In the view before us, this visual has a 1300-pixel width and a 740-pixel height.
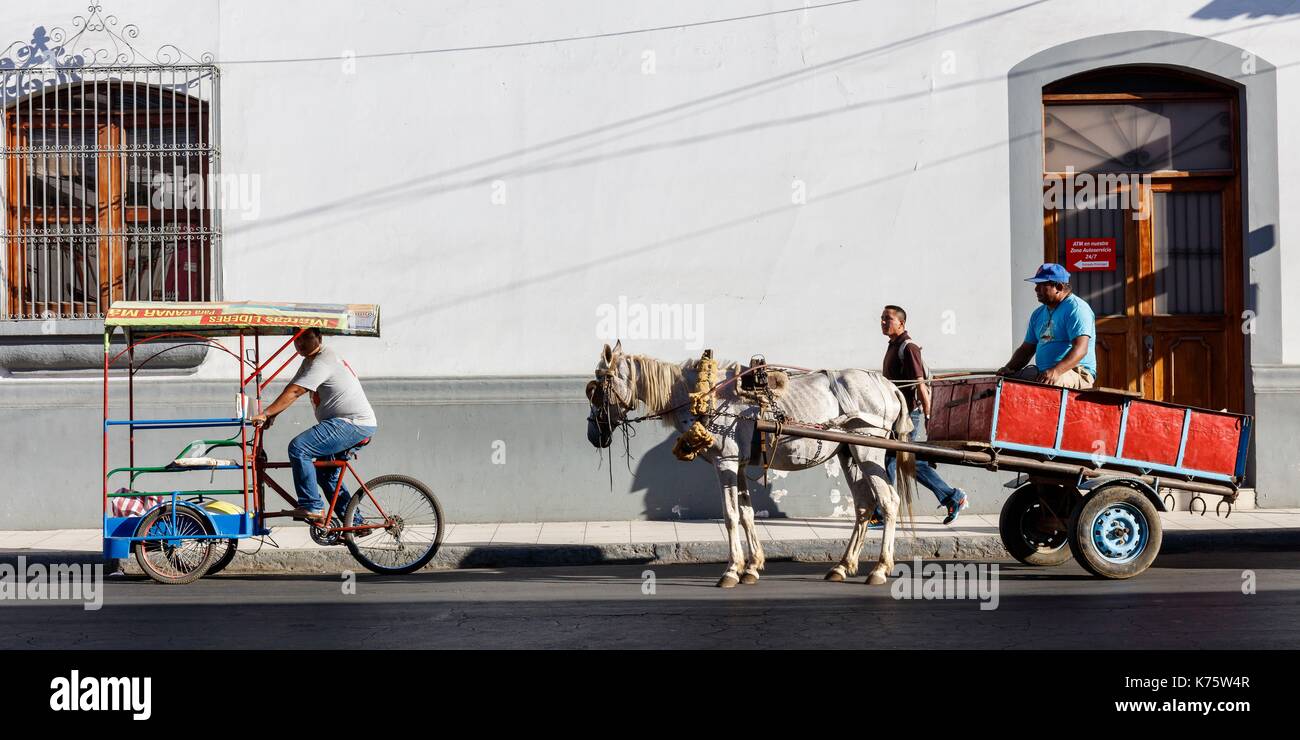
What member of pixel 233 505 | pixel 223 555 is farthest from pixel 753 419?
pixel 223 555

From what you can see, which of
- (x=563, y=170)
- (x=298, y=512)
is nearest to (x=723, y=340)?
(x=563, y=170)

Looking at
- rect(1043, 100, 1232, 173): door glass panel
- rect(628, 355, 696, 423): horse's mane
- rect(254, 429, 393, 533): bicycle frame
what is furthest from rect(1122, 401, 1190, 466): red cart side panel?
rect(254, 429, 393, 533): bicycle frame

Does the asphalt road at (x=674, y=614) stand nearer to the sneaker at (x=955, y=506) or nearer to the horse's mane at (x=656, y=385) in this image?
the horse's mane at (x=656, y=385)

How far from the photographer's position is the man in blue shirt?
797 cm

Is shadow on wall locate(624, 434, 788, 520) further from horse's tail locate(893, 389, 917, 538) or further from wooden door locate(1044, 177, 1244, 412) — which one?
wooden door locate(1044, 177, 1244, 412)

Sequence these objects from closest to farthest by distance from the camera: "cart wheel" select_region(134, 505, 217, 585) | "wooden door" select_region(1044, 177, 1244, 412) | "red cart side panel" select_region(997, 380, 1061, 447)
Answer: "red cart side panel" select_region(997, 380, 1061, 447), "cart wheel" select_region(134, 505, 217, 585), "wooden door" select_region(1044, 177, 1244, 412)

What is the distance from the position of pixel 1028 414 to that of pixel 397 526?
4.40 meters

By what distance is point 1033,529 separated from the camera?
862 cm

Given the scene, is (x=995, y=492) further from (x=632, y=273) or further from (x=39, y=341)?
(x=39, y=341)

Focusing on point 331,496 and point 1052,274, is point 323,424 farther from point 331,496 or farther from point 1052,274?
point 1052,274

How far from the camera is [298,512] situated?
868 cm

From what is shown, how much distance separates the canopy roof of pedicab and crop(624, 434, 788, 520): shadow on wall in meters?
3.50

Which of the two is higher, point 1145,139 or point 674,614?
point 1145,139
